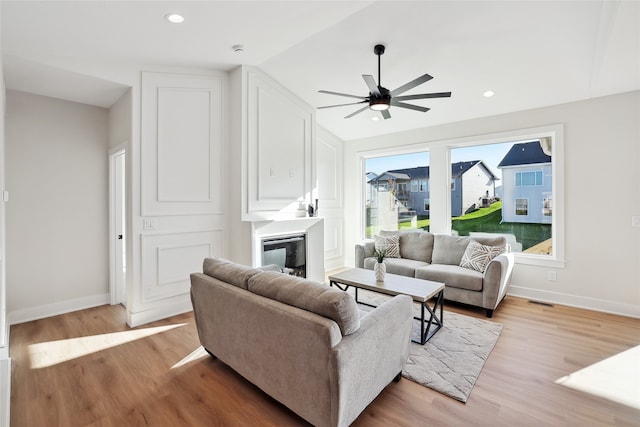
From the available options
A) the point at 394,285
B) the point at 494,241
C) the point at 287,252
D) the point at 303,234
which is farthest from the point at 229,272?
the point at 494,241

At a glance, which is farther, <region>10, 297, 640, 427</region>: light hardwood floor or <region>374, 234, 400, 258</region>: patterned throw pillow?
<region>374, 234, 400, 258</region>: patterned throw pillow

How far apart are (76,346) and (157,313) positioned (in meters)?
0.76

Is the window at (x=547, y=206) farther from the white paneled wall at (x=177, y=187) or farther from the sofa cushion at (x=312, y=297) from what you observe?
the white paneled wall at (x=177, y=187)

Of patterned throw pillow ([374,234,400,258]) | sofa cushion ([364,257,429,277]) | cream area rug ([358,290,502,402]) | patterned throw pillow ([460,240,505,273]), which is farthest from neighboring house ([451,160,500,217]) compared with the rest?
cream area rug ([358,290,502,402])

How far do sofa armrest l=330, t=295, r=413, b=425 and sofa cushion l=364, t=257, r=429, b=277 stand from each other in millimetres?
2021

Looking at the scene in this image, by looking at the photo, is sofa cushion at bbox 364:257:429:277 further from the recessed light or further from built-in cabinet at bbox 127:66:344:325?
the recessed light

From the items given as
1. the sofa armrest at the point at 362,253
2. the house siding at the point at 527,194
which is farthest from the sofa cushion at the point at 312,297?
the house siding at the point at 527,194

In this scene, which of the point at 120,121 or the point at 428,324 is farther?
the point at 120,121

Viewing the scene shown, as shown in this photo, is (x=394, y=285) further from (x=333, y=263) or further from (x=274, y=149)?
(x=333, y=263)

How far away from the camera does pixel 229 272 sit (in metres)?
2.22

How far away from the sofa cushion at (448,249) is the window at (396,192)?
726 millimetres

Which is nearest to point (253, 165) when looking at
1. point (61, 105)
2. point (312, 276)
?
point (312, 276)

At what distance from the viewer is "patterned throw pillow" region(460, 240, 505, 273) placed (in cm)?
383

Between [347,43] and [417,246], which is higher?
[347,43]
